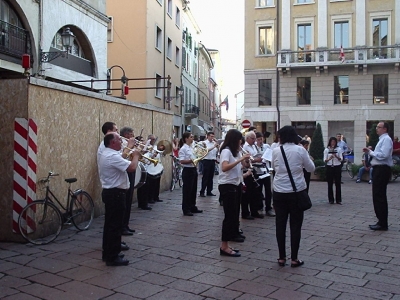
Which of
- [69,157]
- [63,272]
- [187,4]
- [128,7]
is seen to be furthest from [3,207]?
[187,4]

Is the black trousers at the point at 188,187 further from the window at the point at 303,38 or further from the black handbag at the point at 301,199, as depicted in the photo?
the window at the point at 303,38

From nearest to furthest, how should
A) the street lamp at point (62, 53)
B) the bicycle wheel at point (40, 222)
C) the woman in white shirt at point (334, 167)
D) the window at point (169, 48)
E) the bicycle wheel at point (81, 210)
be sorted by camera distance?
the bicycle wheel at point (40, 222) → the bicycle wheel at point (81, 210) → the woman in white shirt at point (334, 167) → the street lamp at point (62, 53) → the window at point (169, 48)

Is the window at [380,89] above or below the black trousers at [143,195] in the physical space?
above

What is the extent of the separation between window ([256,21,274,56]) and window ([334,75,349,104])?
209 inches

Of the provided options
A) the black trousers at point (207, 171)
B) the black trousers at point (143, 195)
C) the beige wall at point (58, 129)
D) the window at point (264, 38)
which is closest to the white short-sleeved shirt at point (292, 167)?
the beige wall at point (58, 129)

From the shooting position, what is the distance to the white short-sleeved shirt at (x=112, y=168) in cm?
580

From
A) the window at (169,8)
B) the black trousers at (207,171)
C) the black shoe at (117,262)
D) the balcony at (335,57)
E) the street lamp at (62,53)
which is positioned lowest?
the black shoe at (117,262)

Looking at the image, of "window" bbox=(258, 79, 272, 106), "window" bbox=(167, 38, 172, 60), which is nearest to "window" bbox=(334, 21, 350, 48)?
"window" bbox=(258, 79, 272, 106)

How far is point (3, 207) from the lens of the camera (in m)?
7.31

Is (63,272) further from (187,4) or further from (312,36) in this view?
(187,4)

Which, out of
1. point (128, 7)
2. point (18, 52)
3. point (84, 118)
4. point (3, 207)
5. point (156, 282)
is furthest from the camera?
point (128, 7)

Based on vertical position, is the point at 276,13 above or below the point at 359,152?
above

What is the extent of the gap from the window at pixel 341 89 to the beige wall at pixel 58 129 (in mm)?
24350

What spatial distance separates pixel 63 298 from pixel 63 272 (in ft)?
3.12
